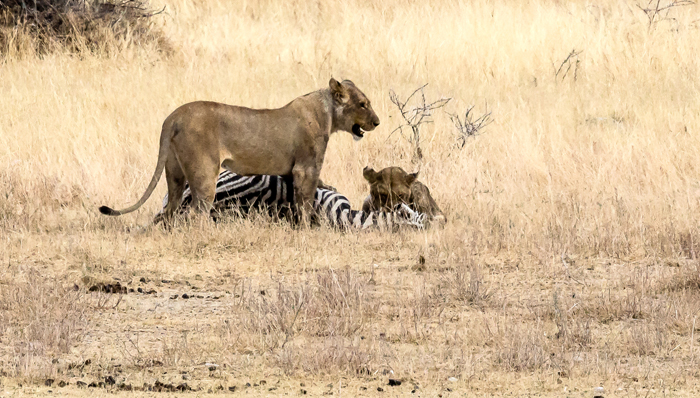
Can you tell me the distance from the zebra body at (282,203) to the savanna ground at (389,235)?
20 centimetres

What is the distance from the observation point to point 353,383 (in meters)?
4.81

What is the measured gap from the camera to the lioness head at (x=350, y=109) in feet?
27.6

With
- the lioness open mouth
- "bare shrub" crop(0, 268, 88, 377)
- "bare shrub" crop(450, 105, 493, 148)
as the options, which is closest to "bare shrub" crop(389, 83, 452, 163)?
"bare shrub" crop(450, 105, 493, 148)

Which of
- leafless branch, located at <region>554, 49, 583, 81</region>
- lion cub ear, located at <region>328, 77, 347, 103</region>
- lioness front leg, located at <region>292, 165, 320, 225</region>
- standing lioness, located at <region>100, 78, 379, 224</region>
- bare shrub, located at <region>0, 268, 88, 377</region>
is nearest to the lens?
bare shrub, located at <region>0, 268, 88, 377</region>

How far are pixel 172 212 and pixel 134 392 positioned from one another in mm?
3662

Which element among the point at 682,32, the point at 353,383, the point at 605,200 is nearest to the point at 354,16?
the point at 682,32

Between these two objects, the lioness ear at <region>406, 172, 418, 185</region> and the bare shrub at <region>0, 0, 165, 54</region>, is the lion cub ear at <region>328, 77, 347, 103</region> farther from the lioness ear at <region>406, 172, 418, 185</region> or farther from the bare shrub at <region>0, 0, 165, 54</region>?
the bare shrub at <region>0, 0, 165, 54</region>

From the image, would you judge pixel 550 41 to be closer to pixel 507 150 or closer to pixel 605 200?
pixel 507 150

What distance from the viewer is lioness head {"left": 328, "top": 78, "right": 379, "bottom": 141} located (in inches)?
331

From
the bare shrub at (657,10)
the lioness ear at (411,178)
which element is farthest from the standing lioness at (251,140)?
the bare shrub at (657,10)

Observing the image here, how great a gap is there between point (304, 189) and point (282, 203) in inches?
14.5

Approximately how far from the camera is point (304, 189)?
27.1 ft

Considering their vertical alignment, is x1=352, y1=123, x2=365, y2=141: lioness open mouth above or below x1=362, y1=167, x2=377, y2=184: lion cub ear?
above

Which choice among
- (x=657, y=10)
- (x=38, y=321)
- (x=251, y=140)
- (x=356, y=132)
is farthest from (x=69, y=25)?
(x=38, y=321)
